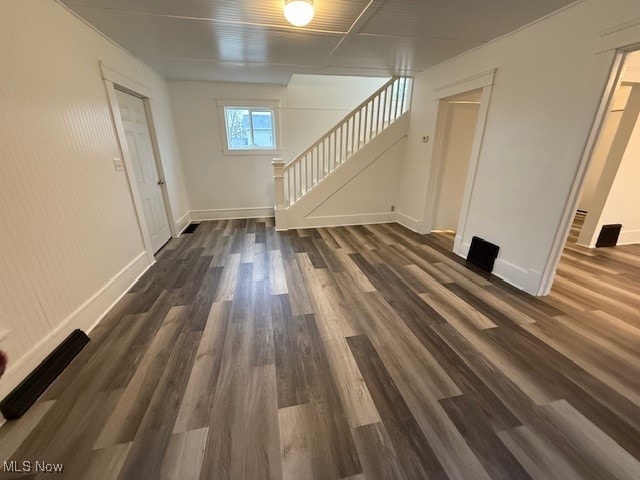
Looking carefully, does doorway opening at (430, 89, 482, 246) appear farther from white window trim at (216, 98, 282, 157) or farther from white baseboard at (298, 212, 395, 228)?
white window trim at (216, 98, 282, 157)

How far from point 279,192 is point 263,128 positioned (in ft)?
5.26

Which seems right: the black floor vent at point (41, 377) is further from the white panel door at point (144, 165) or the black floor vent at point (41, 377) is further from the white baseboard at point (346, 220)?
the white baseboard at point (346, 220)

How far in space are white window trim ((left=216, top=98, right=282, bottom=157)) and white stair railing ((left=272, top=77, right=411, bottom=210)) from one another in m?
0.98

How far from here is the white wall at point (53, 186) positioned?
152 cm

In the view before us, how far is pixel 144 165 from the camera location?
134 inches

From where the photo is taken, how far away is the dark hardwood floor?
1204mm

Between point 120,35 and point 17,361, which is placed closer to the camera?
point 17,361

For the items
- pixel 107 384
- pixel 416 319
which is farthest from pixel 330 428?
pixel 107 384

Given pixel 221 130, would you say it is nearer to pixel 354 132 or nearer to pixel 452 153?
pixel 354 132

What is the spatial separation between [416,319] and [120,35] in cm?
396

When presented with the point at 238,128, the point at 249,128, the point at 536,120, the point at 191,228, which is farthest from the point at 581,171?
the point at 191,228

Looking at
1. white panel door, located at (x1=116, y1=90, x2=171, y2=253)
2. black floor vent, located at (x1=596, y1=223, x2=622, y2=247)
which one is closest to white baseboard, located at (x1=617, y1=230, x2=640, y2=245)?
black floor vent, located at (x1=596, y1=223, x2=622, y2=247)

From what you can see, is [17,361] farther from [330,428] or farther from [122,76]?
[122,76]

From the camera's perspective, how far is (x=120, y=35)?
8.45 feet
